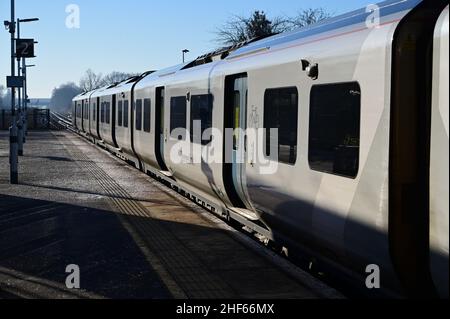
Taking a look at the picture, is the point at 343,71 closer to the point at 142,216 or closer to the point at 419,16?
the point at 419,16

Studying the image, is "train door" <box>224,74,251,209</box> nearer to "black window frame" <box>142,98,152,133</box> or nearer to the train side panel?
the train side panel

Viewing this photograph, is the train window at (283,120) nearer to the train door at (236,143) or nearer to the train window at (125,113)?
the train door at (236,143)

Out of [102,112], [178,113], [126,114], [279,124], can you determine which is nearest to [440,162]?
[279,124]

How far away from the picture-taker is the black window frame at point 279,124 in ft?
20.3

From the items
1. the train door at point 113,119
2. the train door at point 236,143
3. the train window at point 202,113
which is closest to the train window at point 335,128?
the train door at point 236,143

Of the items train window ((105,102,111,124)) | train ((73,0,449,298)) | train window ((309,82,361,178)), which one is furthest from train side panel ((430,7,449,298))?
train window ((105,102,111,124))

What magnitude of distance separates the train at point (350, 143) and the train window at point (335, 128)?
0.03ft

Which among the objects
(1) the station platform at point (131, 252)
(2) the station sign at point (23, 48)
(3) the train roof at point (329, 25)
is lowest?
(1) the station platform at point (131, 252)

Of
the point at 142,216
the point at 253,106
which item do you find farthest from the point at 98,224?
the point at 253,106

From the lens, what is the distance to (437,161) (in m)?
4.03

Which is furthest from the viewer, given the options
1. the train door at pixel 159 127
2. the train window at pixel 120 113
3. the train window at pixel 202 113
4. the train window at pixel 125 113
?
the train window at pixel 120 113

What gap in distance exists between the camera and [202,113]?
985cm

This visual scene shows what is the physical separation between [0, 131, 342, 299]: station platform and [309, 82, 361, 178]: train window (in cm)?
125

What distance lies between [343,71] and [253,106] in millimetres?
2391
